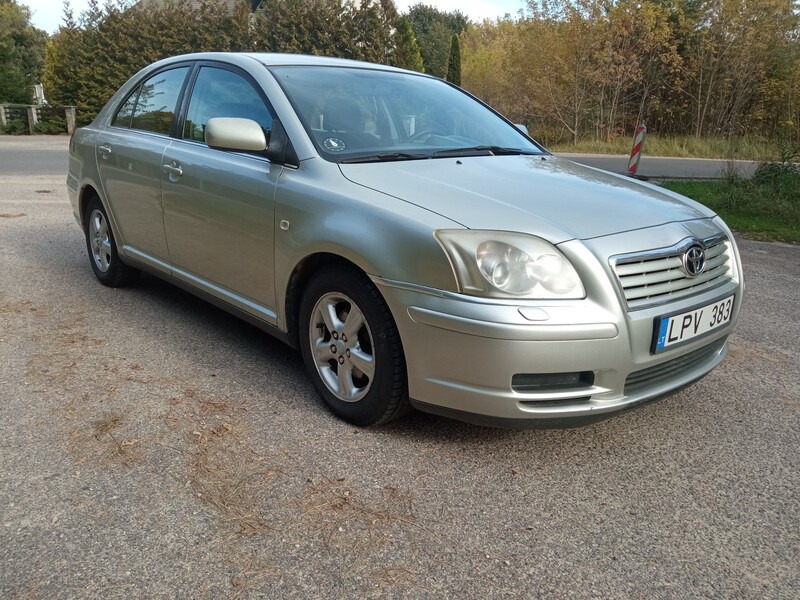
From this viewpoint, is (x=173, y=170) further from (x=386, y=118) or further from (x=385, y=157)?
(x=385, y=157)

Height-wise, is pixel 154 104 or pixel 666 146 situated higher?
pixel 154 104

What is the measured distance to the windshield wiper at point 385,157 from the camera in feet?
10.4

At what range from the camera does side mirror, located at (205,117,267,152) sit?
3.21 meters

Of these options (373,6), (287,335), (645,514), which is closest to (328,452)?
(287,335)

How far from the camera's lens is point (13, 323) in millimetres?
4340

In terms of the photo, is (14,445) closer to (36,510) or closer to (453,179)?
(36,510)

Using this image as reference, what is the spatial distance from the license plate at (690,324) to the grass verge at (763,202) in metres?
5.47

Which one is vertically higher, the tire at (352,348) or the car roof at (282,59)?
the car roof at (282,59)

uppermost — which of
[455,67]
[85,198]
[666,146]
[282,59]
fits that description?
[455,67]

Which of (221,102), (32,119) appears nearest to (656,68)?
(32,119)

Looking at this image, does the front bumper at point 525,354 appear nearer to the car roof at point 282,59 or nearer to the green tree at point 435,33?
the car roof at point 282,59

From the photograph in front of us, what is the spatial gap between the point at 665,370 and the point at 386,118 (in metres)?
1.88

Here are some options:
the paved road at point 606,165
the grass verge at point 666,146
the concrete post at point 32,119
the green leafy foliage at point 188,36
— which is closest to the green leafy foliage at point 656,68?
the grass verge at point 666,146

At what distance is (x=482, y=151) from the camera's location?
3635 mm
